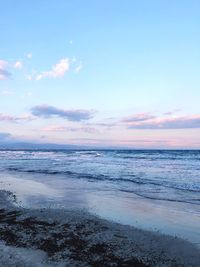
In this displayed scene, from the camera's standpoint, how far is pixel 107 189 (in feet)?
61.4

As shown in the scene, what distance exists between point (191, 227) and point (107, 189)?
8.79 m

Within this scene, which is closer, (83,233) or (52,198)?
(83,233)

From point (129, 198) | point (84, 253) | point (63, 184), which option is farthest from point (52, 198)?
point (84, 253)

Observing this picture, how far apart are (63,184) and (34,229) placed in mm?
11603

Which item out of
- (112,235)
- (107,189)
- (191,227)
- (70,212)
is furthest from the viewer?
(107,189)

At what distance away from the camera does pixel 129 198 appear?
51.4ft

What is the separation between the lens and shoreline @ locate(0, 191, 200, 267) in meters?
7.17

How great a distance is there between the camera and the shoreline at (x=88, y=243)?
7168 millimetres

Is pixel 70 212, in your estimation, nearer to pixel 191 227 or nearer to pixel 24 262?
pixel 191 227

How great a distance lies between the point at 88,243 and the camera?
26.9 ft

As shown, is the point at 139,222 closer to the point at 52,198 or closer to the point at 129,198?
the point at 129,198

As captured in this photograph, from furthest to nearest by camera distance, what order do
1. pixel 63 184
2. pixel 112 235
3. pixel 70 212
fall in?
pixel 63 184 → pixel 70 212 → pixel 112 235

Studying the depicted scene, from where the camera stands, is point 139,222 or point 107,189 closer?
point 139,222

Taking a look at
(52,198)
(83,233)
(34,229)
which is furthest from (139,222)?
(52,198)
